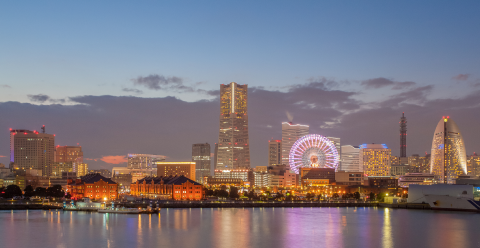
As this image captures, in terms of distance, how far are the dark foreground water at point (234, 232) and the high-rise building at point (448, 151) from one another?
109m

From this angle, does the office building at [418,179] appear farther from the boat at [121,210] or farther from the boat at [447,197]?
the boat at [121,210]

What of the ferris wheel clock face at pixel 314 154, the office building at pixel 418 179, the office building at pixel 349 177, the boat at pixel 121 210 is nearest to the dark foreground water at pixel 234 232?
the boat at pixel 121 210

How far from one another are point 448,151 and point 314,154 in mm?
63794

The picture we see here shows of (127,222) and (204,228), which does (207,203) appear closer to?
(127,222)

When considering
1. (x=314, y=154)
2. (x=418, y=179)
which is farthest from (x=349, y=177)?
(x=418, y=179)

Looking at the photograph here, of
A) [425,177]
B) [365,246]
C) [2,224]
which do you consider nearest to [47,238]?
[2,224]

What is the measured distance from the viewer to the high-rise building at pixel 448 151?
174000 mm

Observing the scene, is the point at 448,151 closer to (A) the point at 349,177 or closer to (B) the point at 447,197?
(A) the point at 349,177

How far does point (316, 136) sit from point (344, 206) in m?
32.1

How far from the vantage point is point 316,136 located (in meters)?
135

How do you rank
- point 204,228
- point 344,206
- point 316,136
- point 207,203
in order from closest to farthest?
point 204,228 < point 207,203 < point 344,206 < point 316,136

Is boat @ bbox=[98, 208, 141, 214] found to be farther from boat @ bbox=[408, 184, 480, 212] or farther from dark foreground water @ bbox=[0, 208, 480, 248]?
boat @ bbox=[408, 184, 480, 212]

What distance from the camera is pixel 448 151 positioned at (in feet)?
579

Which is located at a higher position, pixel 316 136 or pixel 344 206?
pixel 316 136
